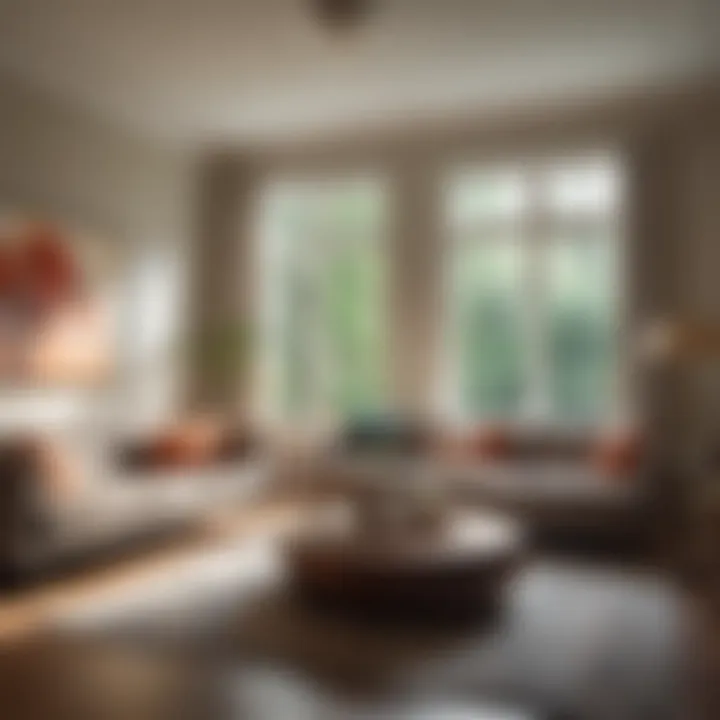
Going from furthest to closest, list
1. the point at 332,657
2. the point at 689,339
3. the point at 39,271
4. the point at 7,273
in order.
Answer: the point at 39,271
the point at 7,273
the point at 689,339
the point at 332,657

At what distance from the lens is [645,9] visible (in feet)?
13.4

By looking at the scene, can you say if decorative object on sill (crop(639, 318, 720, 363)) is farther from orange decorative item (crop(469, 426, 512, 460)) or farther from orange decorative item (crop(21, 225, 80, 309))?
orange decorative item (crop(21, 225, 80, 309))

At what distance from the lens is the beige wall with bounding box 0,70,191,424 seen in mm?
5059

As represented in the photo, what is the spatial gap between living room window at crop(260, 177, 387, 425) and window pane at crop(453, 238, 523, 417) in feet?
1.99

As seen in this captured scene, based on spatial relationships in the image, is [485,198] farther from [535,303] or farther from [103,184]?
[103,184]

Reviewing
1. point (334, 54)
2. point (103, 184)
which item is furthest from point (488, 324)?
point (103, 184)

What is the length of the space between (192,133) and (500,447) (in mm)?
3011

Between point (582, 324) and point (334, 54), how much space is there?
2.32 meters

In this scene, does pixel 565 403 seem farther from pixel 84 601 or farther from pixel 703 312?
pixel 84 601

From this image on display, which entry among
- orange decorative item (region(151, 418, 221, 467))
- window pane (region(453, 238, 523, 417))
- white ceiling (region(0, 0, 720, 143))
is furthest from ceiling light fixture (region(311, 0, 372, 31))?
orange decorative item (region(151, 418, 221, 467))

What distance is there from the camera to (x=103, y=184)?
18.8 feet

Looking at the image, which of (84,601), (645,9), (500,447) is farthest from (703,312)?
(84,601)

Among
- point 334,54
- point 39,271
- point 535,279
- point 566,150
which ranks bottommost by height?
point 535,279

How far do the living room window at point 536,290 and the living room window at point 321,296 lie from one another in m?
0.63
